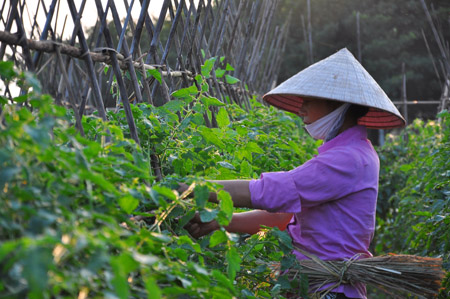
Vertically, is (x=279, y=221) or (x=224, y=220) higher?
(x=224, y=220)

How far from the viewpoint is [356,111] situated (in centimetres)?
228

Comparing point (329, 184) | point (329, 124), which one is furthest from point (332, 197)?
point (329, 124)

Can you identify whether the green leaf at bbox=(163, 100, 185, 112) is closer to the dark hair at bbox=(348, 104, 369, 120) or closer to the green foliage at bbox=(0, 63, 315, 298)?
the green foliage at bbox=(0, 63, 315, 298)

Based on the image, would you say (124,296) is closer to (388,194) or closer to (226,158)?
(226,158)

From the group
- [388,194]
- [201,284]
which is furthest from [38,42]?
[388,194]

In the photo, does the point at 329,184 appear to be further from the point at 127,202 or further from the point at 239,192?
the point at 127,202

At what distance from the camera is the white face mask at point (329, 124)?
2.18 meters

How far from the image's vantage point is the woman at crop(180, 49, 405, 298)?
199 centimetres

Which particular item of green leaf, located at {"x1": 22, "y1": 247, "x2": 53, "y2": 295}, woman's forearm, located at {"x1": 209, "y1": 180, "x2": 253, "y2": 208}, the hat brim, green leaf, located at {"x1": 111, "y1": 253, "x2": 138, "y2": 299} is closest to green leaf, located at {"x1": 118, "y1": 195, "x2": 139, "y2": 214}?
green leaf, located at {"x1": 111, "y1": 253, "x2": 138, "y2": 299}

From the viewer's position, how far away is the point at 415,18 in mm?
20656

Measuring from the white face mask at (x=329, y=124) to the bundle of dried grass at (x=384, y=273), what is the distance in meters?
0.40

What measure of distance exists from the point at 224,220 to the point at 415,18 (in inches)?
811

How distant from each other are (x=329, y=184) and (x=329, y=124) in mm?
271

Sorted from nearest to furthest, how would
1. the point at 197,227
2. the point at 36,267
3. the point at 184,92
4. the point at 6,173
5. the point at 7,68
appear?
the point at 36,267 < the point at 6,173 < the point at 7,68 < the point at 197,227 < the point at 184,92
